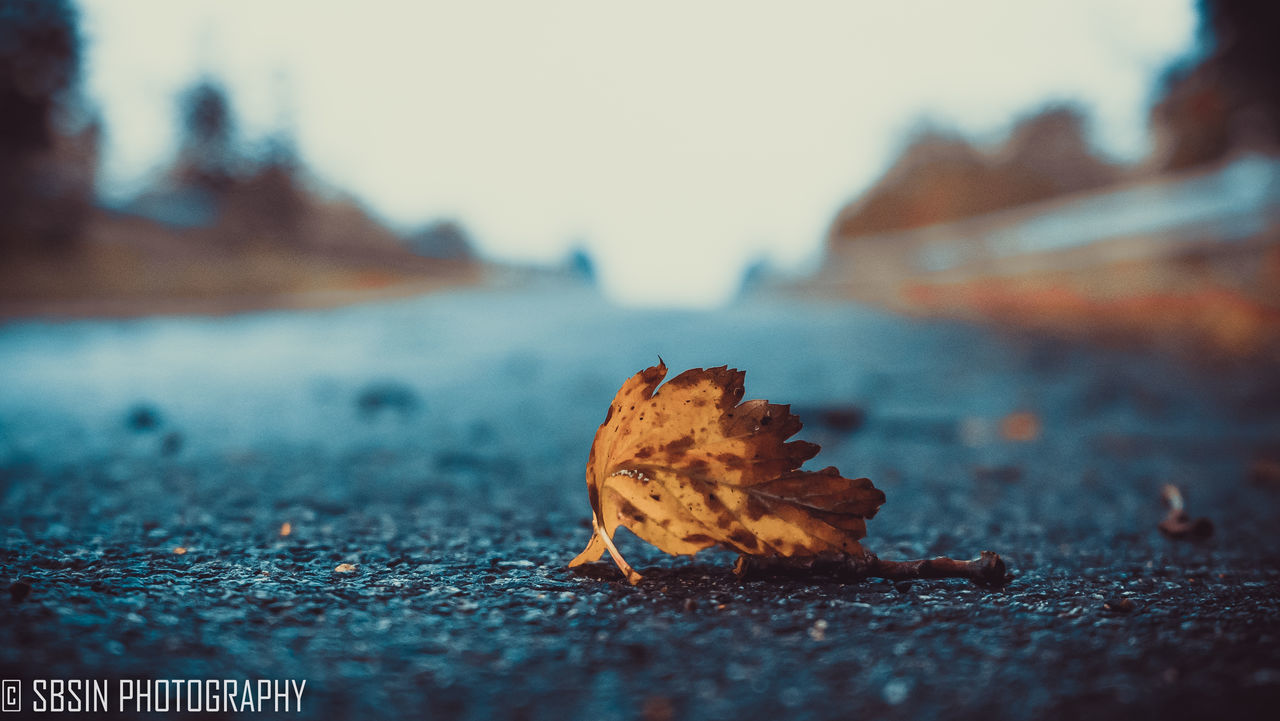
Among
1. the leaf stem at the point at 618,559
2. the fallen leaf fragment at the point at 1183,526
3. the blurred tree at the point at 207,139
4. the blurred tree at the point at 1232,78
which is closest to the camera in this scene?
the leaf stem at the point at 618,559

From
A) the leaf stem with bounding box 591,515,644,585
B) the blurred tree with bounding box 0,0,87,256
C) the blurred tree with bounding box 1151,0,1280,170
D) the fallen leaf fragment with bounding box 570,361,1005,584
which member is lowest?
the leaf stem with bounding box 591,515,644,585

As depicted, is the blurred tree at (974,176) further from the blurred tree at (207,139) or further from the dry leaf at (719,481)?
the dry leaf at (719,481)

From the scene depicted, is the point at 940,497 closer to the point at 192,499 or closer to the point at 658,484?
the point at 658,484

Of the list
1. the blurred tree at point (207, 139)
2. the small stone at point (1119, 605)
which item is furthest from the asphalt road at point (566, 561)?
the blurred tree at point (207, 139)

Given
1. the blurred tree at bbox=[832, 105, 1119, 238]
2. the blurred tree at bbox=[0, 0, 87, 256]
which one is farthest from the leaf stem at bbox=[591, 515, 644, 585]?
the blurred tree at bbox=[832, 105, 1119, 238]

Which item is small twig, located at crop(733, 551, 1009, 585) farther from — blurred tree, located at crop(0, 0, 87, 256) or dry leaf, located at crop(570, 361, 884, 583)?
blurred tree, located at crop(0, 0, 87, 256)

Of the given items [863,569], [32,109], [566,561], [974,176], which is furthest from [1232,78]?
[974,176]

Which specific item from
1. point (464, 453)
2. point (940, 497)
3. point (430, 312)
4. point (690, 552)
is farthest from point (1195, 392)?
point (430, 312)
